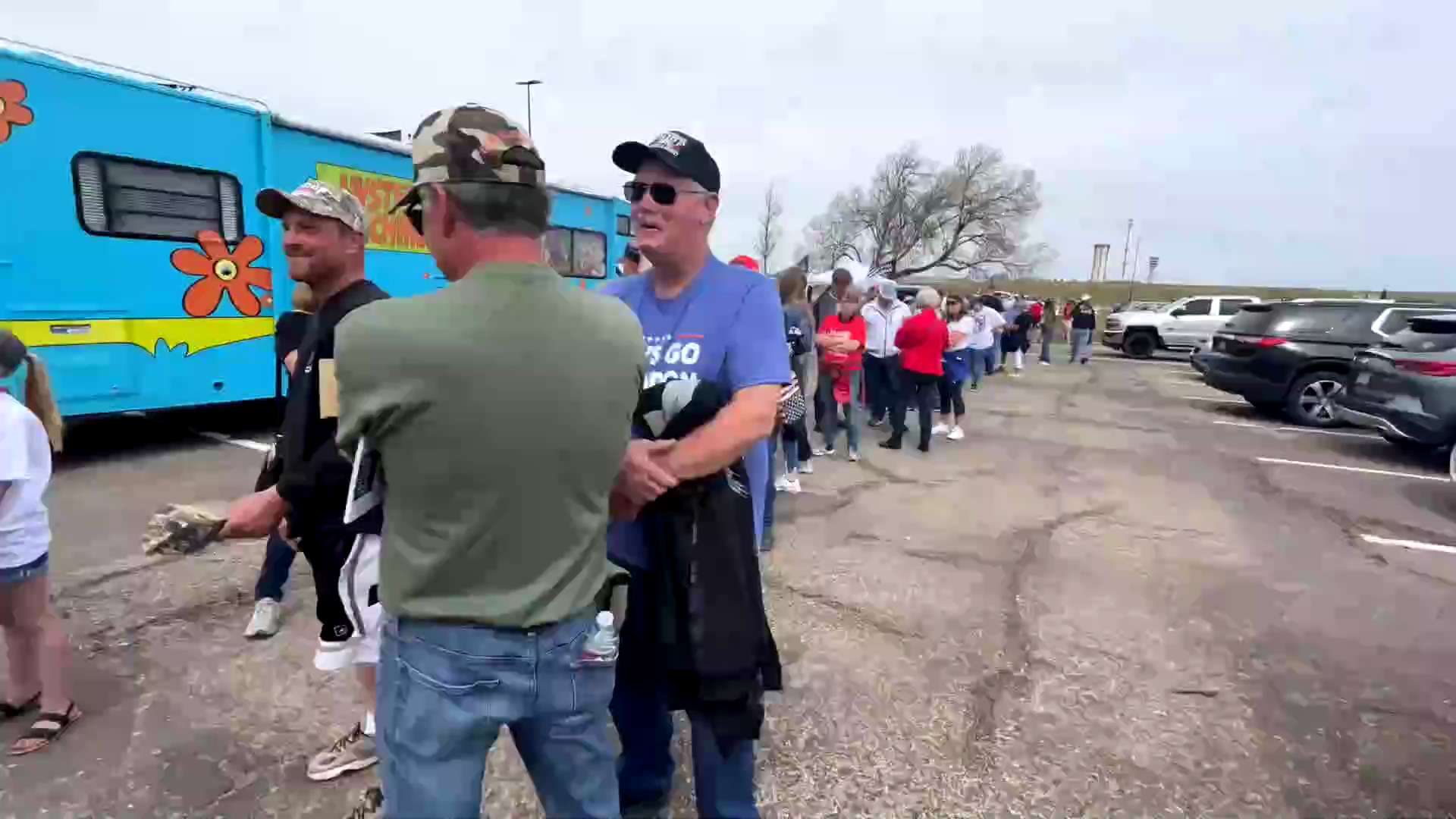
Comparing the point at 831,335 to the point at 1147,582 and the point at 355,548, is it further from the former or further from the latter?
the point at 355,548

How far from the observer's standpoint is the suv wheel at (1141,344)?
24016mm

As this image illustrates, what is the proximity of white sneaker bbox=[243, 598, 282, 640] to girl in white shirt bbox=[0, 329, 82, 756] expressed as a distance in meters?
0.72

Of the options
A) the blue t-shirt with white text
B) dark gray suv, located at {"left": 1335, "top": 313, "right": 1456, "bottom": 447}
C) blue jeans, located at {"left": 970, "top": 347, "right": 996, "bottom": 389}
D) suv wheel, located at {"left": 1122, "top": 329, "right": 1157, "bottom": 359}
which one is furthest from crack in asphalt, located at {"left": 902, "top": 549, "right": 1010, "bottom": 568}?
suv wheel, located at {"left": 1122, "top": 329, "right": 1157, "bottom": 359}

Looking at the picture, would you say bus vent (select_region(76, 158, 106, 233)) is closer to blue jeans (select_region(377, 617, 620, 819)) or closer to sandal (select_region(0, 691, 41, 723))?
sandal (select_region(0, 691, 41, 723))

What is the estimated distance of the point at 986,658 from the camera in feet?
11.9

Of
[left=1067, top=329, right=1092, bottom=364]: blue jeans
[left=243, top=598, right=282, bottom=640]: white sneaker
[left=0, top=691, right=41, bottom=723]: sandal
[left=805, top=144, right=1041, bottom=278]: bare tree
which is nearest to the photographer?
[left=0, top=691, right=41, bottom=723]: sandal

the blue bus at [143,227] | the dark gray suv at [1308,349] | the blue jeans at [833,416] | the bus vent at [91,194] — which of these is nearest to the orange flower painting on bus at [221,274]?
the blue bus at [143,227]

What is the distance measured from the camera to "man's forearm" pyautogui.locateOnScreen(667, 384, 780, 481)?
1720mm

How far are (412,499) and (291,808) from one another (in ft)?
5.96

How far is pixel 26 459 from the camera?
2.54m

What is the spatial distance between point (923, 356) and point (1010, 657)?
4.72 metres

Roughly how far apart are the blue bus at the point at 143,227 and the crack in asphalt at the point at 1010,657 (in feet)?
14.7

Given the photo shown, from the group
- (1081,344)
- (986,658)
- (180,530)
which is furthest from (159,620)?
(1081,344)

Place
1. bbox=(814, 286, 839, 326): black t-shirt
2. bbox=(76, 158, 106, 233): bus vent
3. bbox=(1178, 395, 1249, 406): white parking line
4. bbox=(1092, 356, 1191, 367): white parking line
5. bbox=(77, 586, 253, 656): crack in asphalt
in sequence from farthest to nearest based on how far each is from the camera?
bbox=(1092, 356, 1191, 367): white parking line → bbox=(1178, 395, 1249, 406): white parking line → bbox=(814, 286, 839, 326): black t-shirt → bbox=(76, 158, 106, 233): bus vent → bbox=(77, 586, 253, 656): crack in asphalt
